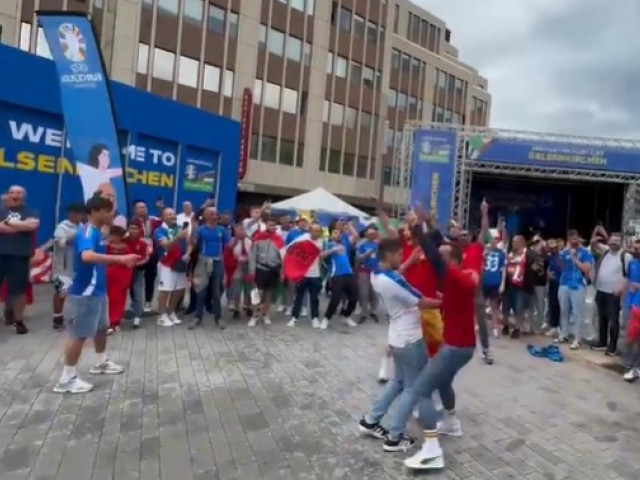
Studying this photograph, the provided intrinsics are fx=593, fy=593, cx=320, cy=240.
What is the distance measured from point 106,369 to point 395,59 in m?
41.9

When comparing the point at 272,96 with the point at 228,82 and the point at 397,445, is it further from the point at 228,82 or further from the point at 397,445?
the point at 397,445

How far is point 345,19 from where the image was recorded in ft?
126

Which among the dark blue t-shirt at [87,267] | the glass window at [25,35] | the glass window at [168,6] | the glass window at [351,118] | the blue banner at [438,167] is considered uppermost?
the glass window at [168,6]

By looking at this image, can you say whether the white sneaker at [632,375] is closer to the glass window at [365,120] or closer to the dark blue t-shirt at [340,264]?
the dark blue t-shirt at [340,264]

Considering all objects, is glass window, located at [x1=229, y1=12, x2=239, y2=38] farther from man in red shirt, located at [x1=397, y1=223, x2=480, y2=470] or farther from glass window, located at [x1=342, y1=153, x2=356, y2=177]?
man in red shirt, located at [x1=397, y1=223, x2=480, y2=470]

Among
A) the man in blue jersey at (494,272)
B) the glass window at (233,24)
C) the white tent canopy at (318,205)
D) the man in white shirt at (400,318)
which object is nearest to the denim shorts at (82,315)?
the man in white shirt at (400,318)

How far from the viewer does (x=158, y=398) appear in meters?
5.24

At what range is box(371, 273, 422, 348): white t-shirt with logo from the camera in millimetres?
4383

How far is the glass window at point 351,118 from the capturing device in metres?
39.2

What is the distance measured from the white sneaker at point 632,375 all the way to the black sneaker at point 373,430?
402cm

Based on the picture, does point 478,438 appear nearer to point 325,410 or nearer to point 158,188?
point 325,410

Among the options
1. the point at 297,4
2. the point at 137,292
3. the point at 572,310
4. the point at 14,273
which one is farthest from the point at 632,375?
the point at 297,4

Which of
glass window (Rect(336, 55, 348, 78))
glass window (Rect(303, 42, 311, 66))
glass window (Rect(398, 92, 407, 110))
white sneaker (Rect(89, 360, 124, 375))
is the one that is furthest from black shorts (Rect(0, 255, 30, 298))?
glass window (Rect(398, 92, 407, 110))

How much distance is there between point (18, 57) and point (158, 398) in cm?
754
